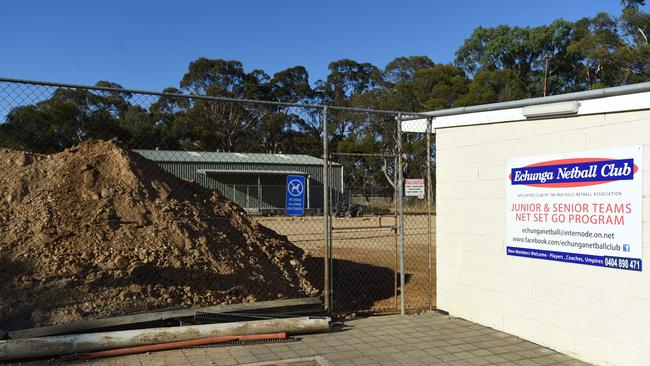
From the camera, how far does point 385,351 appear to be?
5.39m

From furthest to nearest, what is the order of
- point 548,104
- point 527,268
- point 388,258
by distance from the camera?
1. point 388,258
2. point 527,268
3. point 548,104

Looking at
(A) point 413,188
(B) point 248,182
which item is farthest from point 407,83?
(A) point 413,188

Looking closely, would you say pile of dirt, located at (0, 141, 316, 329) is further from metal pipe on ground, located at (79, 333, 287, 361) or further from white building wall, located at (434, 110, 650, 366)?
white building wall, located at (434, 110, 650, 366)

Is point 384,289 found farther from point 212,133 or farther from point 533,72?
point 533,72

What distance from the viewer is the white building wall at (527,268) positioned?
480 cm

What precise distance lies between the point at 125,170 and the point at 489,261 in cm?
546

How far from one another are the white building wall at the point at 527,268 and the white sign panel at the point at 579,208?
0.28 feet

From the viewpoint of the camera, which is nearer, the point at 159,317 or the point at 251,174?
the point at 159,317

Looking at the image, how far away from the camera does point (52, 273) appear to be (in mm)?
6152

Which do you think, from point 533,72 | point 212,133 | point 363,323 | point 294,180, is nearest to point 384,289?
point 363,323

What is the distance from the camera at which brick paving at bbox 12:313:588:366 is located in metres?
5.01

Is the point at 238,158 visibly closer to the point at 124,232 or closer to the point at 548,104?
the point at 124,232

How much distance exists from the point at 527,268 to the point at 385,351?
1840 mm

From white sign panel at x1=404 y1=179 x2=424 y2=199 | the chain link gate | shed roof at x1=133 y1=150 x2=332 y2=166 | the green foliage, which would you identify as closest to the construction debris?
the chain link gate
